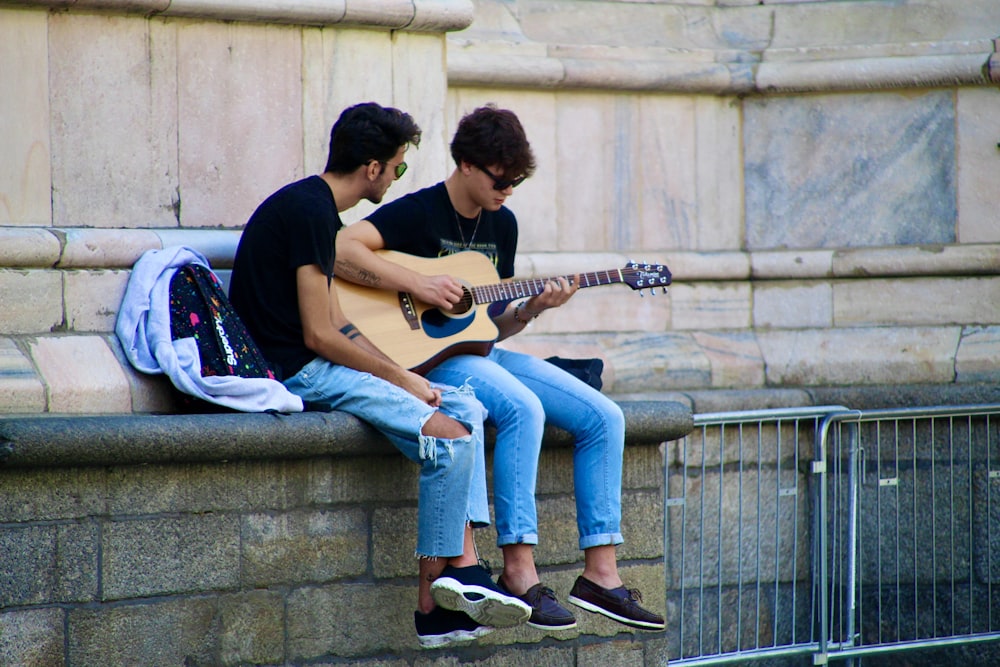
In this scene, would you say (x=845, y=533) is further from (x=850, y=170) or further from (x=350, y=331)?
(x=350, y=331)

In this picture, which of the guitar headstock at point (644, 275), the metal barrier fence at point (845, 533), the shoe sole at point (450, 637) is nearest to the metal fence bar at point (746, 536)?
the metal barrier fence at point (845, 533)

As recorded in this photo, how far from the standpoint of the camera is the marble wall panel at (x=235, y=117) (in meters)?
5.38

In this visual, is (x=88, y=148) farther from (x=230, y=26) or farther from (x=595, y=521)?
(x=595, y=521)

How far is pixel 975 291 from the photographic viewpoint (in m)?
A: 7.01

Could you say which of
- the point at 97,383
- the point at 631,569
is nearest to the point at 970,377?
the point at 631,569

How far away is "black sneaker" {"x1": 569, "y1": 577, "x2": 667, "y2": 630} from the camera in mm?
4715

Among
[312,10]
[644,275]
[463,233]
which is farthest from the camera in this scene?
[312,10]

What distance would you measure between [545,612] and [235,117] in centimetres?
223

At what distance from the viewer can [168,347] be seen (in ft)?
15.6

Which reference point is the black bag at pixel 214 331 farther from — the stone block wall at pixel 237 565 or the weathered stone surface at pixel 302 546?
the weathered stone surface at pixel 302 546

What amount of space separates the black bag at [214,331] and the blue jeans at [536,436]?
64 cm

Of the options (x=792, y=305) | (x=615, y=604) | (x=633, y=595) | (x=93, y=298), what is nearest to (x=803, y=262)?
(x=792, y=305)

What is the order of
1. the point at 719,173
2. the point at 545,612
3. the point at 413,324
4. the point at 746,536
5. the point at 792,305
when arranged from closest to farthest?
the point at 545,612 → the point at 413,324 → the point at 746,536 → the point at 792,305 → the point at 719,173

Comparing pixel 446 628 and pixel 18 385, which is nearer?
pixel 446 628
